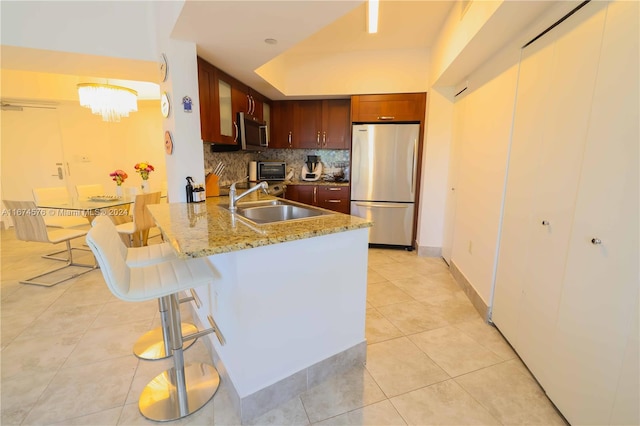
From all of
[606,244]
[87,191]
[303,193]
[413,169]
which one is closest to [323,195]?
[303,193]

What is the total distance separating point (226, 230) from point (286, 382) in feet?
2.81

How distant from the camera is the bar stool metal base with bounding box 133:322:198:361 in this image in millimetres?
1852

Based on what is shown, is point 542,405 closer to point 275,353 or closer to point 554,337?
point 554,337

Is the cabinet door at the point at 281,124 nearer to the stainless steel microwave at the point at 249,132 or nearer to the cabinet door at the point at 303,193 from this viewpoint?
the stainless steel microwave at the point at 249,132

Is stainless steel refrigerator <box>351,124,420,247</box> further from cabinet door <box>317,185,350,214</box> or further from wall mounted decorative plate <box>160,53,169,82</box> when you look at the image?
wall mounted decorative plate <box>160,53,169,82</box>

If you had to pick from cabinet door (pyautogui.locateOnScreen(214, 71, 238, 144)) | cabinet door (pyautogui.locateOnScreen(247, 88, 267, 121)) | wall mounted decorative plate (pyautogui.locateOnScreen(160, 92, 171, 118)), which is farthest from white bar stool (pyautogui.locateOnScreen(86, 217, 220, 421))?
cabinet door (pyautogui.locateOnScreen(247, 88, 267, 121))

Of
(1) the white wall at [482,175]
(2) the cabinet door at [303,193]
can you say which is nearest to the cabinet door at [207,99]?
(2) the cabinet door at [303,193]

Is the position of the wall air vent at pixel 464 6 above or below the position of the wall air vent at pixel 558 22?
above

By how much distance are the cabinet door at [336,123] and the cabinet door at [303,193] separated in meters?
0.73

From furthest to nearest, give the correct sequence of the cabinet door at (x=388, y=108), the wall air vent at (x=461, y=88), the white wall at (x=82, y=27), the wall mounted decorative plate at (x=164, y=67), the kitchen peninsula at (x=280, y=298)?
the cabinet door at (x=388, y=108) < the wall air vent at (x=461, y=88) < the wall mounted decorative plate at (x=164, y=67) < the white wall at (x=82, y=27) < the kitchen peninsula at (x=280, y=298)

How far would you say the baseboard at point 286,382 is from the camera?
138 centimetres

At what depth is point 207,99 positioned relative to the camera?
248 cm

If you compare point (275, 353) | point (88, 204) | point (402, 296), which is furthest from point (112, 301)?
point (402, 296)

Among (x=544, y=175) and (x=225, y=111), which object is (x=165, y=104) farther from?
(x=544, y=175)
